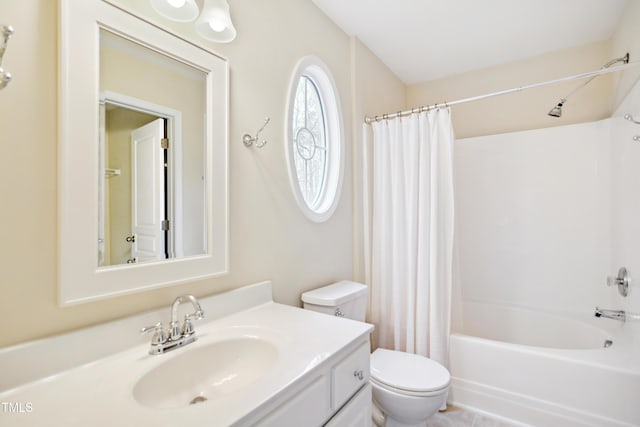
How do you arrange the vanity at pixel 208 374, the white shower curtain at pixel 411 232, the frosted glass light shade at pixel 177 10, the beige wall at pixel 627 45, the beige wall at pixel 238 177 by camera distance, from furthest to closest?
1. the white shower curtain at pixel 411 232
2. the beige wall at pixel 627 45
3. the frosted glass light shade at pixel 177 10
4. the beige wall at pixel 238 177
5. the vanity at pixel 208 374

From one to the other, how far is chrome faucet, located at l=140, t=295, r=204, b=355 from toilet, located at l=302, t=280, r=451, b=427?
0.72 m

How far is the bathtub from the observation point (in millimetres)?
1559

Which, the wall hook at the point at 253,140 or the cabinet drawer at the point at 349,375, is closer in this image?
the cabinet drawer at the point at 349,375

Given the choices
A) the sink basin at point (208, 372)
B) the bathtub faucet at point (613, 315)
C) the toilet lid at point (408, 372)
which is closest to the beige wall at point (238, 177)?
the sink basin at point (208, 372)

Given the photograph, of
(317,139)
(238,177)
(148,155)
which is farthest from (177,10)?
(317,139)

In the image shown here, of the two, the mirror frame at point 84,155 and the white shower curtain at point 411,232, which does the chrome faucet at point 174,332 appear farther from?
the white shower curtain at point 411,232

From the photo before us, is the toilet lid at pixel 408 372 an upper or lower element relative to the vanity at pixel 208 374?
lower

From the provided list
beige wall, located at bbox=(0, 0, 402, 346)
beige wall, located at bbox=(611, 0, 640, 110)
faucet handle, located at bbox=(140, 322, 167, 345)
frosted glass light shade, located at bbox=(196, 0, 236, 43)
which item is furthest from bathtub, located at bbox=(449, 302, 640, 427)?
frosted glass light shade, located at bbox=(196, 0, 236, 43)

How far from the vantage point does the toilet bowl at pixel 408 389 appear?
145 centimetres

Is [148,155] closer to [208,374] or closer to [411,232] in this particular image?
[208,374]

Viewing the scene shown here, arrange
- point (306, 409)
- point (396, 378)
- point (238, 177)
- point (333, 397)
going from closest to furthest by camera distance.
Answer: point (306, 409) → point (333, 397) → point (238, 177) → point (396, 378)

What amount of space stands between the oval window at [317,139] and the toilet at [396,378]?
47cm

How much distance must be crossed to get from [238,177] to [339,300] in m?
0.83

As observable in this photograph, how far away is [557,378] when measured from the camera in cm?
169
